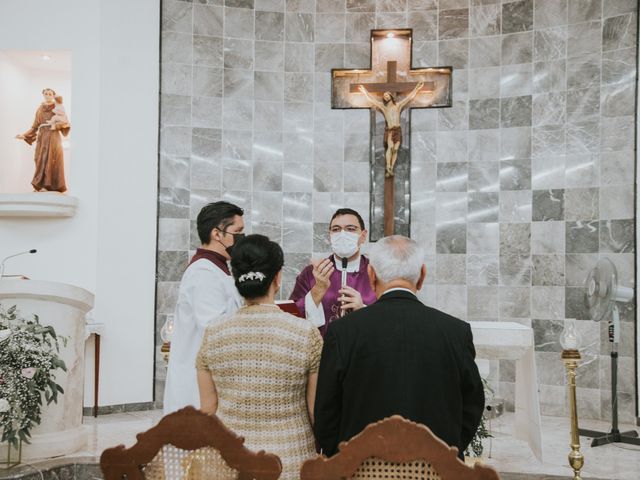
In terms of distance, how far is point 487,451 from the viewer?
17.4 feet

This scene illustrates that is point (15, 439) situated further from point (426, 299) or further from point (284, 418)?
point (426, 299)

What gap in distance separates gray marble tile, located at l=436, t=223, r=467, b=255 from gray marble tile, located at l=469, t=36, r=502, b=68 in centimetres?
166

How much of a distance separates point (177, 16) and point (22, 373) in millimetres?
4185

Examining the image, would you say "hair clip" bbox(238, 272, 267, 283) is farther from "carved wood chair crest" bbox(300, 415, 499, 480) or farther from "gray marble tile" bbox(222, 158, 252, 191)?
"gray marble tile" bbox(222, 158, 252, 191)

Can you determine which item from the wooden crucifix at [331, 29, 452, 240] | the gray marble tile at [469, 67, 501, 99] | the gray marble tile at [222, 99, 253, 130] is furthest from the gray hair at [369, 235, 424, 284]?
the gray marble tile at [469, 67, 501, 99]

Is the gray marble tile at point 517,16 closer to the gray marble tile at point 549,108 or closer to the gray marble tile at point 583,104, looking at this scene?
the gray marble tile at point 549,108

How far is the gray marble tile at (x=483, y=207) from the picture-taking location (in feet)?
23.8

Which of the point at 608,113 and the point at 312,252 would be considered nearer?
the point at 608,113

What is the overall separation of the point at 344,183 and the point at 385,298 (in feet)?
17.0

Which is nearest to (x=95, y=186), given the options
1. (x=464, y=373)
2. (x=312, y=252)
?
(x=312, y=252)

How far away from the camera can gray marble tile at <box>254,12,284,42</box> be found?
24.5 ft

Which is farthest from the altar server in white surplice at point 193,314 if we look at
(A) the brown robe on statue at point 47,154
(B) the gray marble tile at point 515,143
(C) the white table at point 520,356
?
(B) the gray marble tile at point 515,143

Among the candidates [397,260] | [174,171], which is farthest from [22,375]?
[174,171]

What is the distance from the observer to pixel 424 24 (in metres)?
7.48
